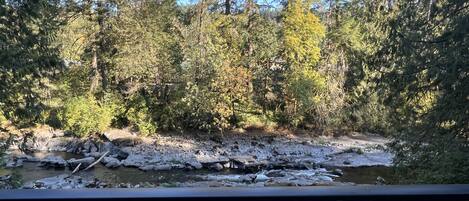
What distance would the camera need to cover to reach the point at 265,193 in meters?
1.53

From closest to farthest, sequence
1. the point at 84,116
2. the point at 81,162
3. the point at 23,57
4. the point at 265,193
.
Result: the point at 265,193, the point at 23,57, the point at 81,162, the point at 84,116

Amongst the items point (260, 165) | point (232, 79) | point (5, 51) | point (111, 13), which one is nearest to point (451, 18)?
point (5, 51)

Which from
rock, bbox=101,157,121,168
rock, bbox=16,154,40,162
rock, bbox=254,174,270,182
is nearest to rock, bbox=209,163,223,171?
rock, bbox=254,174,270,182

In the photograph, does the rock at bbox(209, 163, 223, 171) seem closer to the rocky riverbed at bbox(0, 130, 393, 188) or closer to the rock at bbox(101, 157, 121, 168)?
the rocky riverbed at bbox(0, 130, 393, 188)

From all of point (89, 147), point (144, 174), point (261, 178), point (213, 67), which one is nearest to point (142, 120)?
point (89, 147)

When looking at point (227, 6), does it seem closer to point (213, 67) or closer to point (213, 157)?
point (213, 67)

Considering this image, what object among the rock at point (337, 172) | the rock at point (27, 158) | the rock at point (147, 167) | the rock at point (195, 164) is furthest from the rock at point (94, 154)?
the rock at point (337, 172)

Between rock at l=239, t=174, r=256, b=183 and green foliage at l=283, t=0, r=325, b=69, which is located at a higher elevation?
green foliage at l=283, t=0, r=325, b=69

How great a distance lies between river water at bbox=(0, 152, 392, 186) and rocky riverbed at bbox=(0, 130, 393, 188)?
0.58 ft

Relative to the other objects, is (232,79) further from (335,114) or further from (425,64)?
(425,64)

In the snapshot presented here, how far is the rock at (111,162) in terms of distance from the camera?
19.9 metres

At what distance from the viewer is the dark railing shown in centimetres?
147

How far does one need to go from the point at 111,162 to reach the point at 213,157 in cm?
424

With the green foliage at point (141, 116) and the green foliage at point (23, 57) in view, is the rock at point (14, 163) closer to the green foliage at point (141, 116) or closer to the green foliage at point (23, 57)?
the green foliage at point (23, 57)
